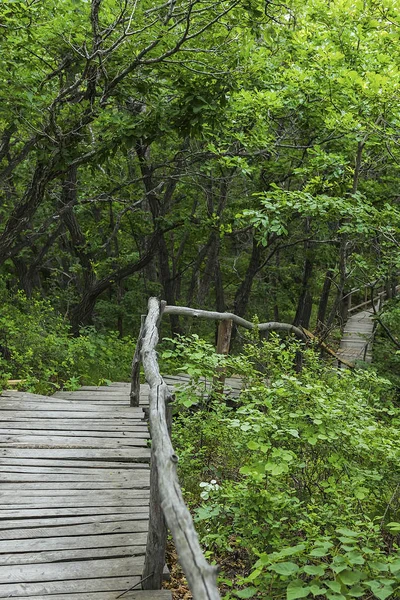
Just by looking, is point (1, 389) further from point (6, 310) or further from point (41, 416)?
point (6, 310)

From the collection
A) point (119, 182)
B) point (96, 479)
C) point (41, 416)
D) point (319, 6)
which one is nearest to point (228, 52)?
point (319, 6)

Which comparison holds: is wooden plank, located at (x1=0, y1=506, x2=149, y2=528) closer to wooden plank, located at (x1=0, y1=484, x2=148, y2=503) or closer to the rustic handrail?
wooden plank, located at (x1=0, y1=484, x2=148, y2=503)

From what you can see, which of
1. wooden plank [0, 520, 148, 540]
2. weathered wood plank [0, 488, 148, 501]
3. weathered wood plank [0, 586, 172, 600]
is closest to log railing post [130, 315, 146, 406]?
weathered wood plank [0, 488, 148, 501]

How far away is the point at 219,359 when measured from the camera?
17.9ft

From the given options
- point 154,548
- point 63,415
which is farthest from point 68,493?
point 63,415

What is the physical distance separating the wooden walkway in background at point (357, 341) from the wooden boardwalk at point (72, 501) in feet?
25.5

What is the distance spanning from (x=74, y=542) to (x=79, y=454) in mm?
1558

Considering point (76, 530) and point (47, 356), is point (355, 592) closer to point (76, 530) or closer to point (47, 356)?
point (76, 530)

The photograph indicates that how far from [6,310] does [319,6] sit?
7698mm

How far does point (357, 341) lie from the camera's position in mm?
16500

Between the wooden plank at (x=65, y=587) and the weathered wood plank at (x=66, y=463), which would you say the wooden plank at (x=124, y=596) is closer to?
the wooden plank at (x=65, y=587)

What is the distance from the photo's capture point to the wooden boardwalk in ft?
10.4

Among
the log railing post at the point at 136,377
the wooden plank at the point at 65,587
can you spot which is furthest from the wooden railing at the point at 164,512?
the log railing post at the point at 136,377

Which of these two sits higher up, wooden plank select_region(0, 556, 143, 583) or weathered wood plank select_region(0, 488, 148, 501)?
weathered wood plank select_region(0, 488, 148, 501)
